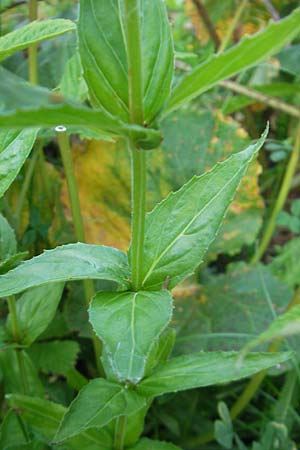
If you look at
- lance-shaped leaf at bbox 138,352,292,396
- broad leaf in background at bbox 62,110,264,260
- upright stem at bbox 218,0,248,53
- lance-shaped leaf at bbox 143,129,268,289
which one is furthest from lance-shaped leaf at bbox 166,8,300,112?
upright stem at bbox 218,0,248,53

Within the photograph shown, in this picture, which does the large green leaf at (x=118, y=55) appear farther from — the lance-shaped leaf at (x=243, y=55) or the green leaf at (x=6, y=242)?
the green leaf at (x=6, y=242)

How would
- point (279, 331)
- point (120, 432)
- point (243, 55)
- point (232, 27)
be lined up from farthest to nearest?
point (232, 27) → point (120, 432) → point (243, 55) → point (279, 331)

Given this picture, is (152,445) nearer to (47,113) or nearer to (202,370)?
(202,370)

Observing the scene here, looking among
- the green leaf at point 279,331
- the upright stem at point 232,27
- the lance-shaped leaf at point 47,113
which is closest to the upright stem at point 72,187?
the lance-shaped leaf at point 47,113

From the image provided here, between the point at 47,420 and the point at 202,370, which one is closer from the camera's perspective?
the point at 202,370

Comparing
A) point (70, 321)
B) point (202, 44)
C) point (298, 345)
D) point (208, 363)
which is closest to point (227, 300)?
point (298, 345)

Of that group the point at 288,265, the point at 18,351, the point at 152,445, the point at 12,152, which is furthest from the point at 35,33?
the point at 288,265

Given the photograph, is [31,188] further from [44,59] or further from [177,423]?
[177,423]
